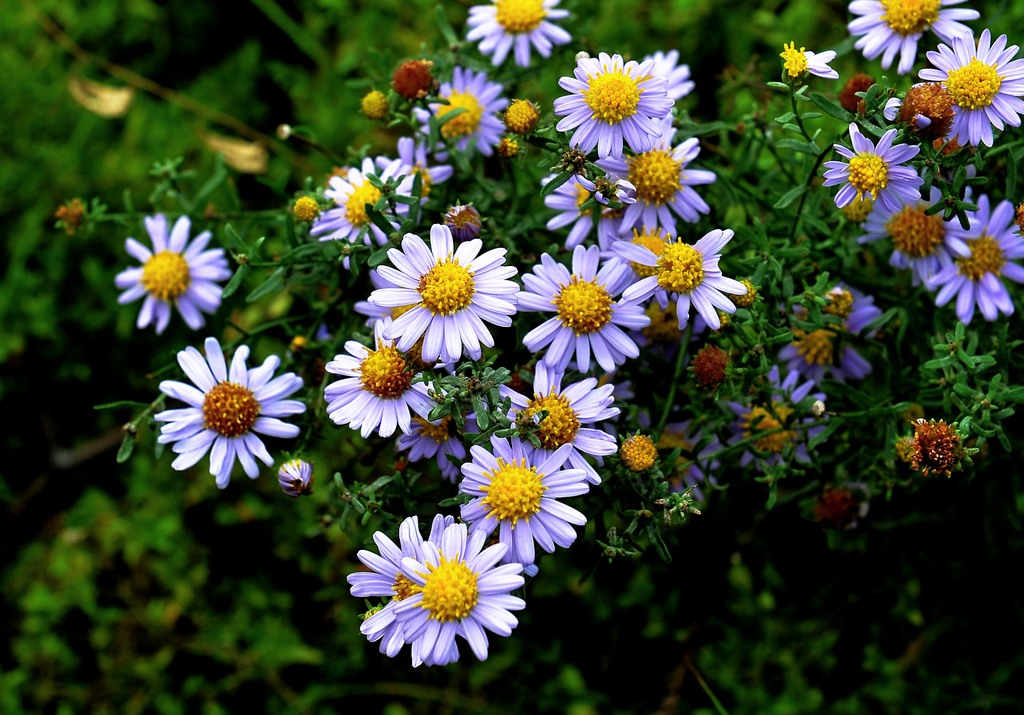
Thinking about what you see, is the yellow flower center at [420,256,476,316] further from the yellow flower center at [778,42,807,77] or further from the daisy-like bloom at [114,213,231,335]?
the daisy-like bloom at [114,213,231,335]

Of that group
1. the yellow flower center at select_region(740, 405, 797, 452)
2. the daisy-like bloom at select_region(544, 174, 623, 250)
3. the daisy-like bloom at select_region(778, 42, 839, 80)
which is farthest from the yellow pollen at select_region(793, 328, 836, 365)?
the daisy-like bloom at select_region(778, 42, 839, 80)

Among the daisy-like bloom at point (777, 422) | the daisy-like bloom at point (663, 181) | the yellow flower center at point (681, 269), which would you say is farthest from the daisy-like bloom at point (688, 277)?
the daisy-like bloom at point (777, 422)

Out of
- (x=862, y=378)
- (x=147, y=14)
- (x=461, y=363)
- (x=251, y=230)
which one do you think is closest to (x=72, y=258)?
(x=251, y=230)

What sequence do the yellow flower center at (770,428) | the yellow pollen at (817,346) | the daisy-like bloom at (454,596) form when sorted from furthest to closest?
the yellow pollen at (817,346), the yellow flower center at (770,428), the daisy-like bloom at (454,596)

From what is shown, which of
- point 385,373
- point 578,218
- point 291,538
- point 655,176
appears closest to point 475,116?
point 578,218

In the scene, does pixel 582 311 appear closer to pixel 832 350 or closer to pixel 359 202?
pixel 359 202

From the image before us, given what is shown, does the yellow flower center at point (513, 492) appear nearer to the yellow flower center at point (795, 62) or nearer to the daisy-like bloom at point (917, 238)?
the yellow flower center at point (795, 62)
